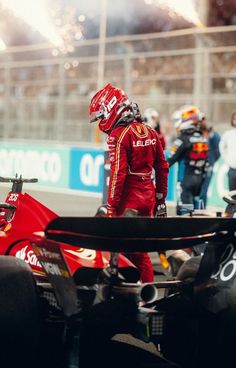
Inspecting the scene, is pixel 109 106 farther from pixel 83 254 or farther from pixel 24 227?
pixel 83 254

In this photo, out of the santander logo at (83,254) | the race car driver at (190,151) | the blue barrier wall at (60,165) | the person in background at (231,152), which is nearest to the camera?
the santander logo at (83,254)

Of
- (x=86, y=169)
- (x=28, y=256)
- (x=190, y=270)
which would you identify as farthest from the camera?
(x=86, y=169)

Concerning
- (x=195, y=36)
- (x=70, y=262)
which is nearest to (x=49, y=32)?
(x=195, y=36)

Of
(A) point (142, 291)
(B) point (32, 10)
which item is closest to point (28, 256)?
(A) point (142, 291)

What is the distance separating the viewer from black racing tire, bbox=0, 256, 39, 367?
438 cm

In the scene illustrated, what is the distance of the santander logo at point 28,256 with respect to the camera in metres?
5.60

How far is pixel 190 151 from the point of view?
38.0 ft

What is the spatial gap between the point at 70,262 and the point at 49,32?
29804mm

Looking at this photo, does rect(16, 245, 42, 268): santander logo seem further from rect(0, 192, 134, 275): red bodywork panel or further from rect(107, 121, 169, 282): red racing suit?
rect(107, 121, 169, 282): red racing suit

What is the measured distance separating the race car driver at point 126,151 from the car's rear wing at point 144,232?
2.13 meters

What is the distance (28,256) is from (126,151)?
1387mm

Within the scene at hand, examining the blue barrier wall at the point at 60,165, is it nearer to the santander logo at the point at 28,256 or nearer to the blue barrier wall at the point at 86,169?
the blue barrier wall at the point at 86,169

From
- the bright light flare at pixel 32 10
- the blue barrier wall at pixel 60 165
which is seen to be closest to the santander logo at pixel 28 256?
the blue barrier wall at pixel 60 165

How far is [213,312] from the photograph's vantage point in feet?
14.6
